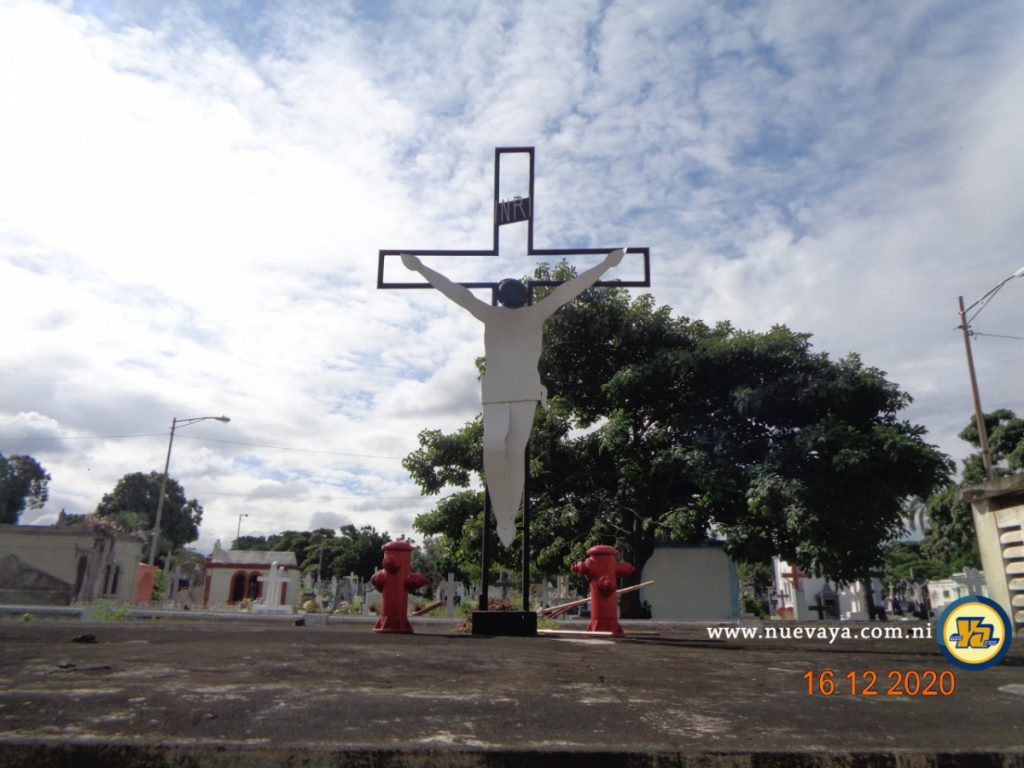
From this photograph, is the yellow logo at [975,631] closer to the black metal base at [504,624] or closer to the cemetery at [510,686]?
the cemetery at [510,686]

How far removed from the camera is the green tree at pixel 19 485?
170ft

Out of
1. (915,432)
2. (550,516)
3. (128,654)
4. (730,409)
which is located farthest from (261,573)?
(128,654)

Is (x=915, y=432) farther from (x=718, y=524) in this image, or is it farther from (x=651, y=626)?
(x=651, y=626)

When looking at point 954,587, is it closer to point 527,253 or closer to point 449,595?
point 449,595

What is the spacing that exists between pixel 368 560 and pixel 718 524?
47.3 meters

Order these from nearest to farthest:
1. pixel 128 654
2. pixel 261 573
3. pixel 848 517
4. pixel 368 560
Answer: pixel 128 654
pixel 848 517
pixel 261 573
pixel 368 560

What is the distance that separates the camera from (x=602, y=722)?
2.35 metres

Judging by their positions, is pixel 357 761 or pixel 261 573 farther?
pixel 261 573

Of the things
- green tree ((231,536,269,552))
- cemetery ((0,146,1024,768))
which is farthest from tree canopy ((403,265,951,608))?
green tree ((231,536,269,552))

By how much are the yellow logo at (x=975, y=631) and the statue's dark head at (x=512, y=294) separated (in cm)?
442

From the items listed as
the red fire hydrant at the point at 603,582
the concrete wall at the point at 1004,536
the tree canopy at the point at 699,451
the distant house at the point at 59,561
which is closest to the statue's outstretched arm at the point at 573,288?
the red fire hydrant at the point at 603,582

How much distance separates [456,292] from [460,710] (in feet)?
16.2

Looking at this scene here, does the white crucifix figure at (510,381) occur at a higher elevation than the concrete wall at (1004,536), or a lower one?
higher

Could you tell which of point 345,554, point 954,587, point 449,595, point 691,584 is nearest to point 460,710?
point 449,595
